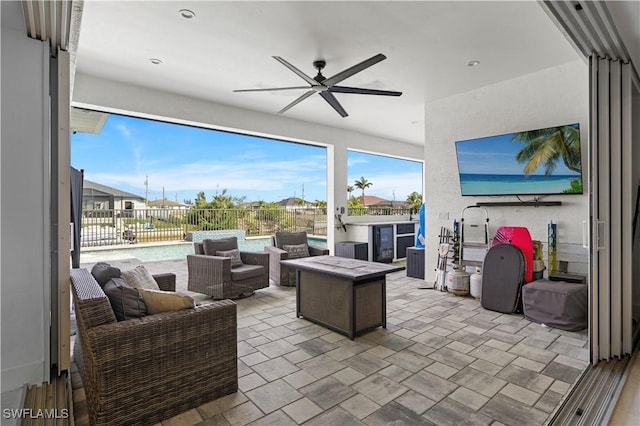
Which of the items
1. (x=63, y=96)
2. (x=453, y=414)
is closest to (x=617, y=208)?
(x=453, y=414)

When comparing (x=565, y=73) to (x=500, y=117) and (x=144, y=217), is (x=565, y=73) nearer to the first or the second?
(x=500, y=117)

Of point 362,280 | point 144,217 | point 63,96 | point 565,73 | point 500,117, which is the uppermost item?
point 565,73

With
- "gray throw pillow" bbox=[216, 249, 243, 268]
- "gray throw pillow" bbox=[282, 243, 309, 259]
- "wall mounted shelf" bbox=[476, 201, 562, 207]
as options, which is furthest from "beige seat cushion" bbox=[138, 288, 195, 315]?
"wall mounted shelf" bbox=[476, 201, 562, 207]

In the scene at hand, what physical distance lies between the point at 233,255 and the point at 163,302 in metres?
2.81

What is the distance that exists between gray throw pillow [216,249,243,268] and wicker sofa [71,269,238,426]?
2548mm

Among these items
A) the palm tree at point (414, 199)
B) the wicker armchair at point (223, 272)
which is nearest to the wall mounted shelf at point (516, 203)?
the wicker armchair at point (223, 272)

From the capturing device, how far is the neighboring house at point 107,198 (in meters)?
6.83

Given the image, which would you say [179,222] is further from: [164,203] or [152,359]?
[152,359]

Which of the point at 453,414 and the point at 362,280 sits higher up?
the point at 362,280

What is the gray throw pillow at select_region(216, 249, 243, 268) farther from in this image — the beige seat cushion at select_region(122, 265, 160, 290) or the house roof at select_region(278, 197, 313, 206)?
the house roof at select_region(278, 197, 313, 206)

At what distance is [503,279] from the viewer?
4148 mm

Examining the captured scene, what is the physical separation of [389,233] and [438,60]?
4.28 meters

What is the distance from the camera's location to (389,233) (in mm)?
7602

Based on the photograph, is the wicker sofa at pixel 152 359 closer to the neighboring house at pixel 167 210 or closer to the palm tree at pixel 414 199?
the neighboring house at pixel 167 210
